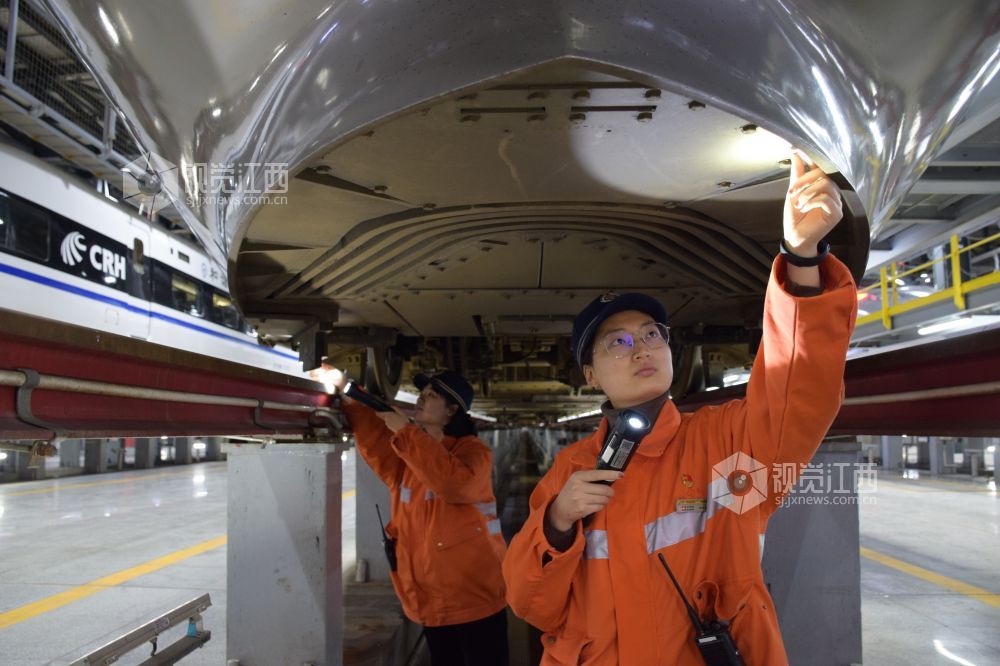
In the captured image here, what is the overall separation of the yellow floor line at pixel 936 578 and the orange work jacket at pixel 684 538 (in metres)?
5.13

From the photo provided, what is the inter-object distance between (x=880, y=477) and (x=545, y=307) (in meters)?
17.3

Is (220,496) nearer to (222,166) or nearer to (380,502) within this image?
(380,502)

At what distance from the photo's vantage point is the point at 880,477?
678 inches

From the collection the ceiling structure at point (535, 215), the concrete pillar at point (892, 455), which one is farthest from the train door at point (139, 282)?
the concrete pillar at point (892, 455)

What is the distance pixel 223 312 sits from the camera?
30.3 ft

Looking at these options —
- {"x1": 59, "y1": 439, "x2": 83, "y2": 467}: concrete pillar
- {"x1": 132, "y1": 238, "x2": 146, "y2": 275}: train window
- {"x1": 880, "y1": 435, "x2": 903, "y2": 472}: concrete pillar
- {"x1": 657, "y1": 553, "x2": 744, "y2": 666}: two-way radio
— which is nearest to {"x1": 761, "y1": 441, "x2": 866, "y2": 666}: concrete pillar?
{"x1": 657, "y1": 553, "x2": 744, "y2": 666}: two-way radio

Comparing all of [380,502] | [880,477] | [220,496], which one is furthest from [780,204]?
[880,477]

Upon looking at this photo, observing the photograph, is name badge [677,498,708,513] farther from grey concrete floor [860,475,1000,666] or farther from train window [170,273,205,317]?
train window [170,273,205,317]

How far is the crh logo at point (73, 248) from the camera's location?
5.85m

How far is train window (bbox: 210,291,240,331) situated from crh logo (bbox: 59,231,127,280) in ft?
6.95

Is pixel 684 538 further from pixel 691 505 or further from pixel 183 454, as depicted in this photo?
pixel 183 454

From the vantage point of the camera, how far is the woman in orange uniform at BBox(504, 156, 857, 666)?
115 cm

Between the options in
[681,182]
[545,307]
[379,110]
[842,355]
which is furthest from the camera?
[545,307]

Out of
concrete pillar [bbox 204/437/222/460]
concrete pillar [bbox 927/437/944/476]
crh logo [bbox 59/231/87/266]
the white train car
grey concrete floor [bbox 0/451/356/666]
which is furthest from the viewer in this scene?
concrete pillar [bbox 204/437/222/460]
